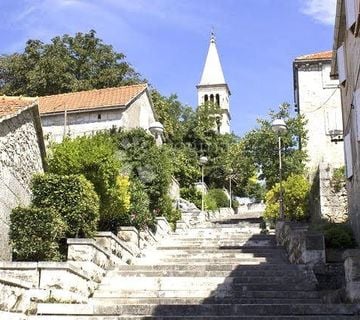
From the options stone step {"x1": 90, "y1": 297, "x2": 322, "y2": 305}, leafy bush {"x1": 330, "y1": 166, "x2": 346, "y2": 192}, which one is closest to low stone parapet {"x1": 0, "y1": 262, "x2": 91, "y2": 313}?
stone step {"x1": 90, "y1": 297, "x2": 322, "y2": 305}

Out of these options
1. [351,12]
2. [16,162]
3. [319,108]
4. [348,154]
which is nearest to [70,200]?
[16,162]

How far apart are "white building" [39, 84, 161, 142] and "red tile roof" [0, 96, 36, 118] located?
16.1 meters

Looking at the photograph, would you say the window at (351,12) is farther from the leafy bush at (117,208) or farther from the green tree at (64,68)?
the green tree at (64,68)

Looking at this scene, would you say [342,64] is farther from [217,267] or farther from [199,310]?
[199,310]

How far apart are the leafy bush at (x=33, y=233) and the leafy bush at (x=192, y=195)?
25584 millimetres

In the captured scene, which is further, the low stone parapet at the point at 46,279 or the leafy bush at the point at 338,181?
the leafy bush at the point at 338,181

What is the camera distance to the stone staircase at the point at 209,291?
9453mm

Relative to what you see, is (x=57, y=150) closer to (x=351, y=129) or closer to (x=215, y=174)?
(x=351, y=129)

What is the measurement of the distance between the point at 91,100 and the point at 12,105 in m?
19.2

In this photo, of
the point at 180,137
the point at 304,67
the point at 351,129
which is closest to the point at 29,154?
the point at 351,129

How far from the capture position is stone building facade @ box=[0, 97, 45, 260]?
10.8 meters

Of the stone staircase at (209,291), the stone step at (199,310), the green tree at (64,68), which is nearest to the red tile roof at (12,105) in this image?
the stone step at (199,310)

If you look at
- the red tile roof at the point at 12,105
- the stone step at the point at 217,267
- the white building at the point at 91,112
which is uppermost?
the white building at the point at 91,112

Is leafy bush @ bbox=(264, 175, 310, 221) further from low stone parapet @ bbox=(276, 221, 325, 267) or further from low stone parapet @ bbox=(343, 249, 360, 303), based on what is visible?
low stone parapet @ bbox=(343, 249, 360, 303)
